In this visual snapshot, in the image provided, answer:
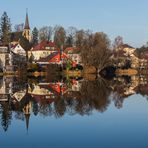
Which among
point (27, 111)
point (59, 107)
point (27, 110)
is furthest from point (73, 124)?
point (59, 107)

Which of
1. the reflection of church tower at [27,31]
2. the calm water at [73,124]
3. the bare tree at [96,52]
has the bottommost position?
the calm water at [73,124]

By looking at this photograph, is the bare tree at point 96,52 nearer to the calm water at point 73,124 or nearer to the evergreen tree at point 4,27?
the evergreen tree at point 4,27

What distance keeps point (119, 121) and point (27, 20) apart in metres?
112

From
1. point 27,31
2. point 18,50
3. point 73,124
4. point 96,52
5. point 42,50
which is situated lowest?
point 73,124

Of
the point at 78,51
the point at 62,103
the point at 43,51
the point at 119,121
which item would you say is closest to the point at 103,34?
the point at 78,51

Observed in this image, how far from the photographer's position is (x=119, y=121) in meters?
22.7

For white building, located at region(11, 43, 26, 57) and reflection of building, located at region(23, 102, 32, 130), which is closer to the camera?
reflection of building, located at region(23, 102, 32, 130)

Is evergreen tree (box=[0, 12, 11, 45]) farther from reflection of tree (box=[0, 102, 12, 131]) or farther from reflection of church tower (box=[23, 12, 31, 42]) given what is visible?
reflection of tree (box=[0, 102, 12, 131])

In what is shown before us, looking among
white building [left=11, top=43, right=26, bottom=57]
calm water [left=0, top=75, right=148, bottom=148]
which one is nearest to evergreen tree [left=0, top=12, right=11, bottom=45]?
white building [left=11, top=43, right=26, bottom=57]

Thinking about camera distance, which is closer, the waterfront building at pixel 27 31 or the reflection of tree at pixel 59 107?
the reflection of tree at pixel 59 107

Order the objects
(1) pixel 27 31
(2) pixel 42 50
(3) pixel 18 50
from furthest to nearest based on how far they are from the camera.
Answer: (1) pixel 27 31, (2) pixel 42 50, (3) pixel 18 50

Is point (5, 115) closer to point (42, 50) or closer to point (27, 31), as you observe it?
point (42, 50)

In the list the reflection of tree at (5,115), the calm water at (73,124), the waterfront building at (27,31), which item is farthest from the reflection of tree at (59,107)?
the waterfront building at (27,31)

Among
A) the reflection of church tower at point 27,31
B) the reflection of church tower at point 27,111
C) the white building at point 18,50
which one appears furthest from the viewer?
the reflection of church tower at point 27,31
